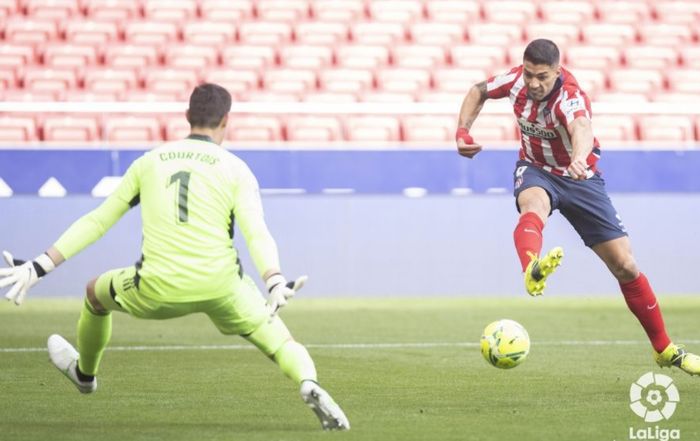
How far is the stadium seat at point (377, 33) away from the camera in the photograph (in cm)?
1861

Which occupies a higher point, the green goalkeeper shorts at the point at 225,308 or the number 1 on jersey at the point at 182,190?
the number 1 on jersey at the point at 182,190

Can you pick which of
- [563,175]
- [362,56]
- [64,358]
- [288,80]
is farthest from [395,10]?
[64,358]

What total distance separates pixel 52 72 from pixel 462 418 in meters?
11.3

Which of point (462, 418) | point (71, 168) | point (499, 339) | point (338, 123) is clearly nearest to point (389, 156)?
point (338, 123)

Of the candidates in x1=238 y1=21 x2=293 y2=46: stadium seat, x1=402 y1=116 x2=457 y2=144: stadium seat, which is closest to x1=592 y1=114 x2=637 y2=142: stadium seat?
x1=402 y1=116 x2=457 y2=144: stadium seat

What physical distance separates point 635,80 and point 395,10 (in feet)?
11.7

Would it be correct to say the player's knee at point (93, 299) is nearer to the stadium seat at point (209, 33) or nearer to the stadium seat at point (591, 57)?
the stadium seat at point (209, 33)

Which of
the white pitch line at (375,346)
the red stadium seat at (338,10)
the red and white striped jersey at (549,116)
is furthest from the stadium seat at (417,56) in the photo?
the red and white striped jersey at (549,116)

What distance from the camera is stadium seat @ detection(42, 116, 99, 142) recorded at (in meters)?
13.8

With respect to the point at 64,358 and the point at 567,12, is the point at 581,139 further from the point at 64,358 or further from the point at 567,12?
the point at 567,12

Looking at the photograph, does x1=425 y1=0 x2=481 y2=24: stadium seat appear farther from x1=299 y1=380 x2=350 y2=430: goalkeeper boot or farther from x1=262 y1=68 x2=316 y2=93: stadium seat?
x1=299 y1=380 x2=350 y2=430: goalkeeper boot

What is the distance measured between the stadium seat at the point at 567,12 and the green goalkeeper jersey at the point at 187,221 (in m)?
14.1

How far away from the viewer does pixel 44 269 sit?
620cm

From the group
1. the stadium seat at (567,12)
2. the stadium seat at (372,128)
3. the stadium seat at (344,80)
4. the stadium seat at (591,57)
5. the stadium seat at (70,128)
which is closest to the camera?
the stadium seat at (70,128)
